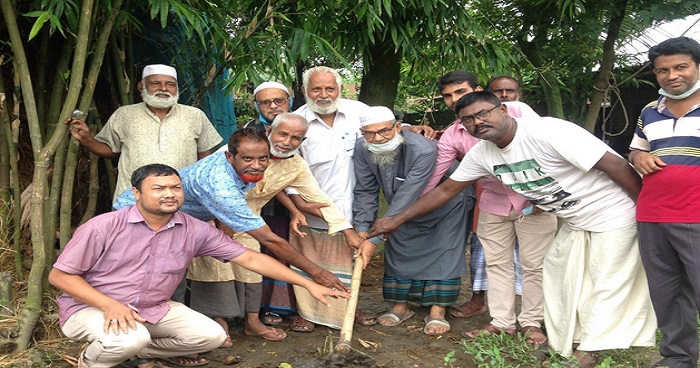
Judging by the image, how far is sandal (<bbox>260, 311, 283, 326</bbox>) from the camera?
14.3 ft

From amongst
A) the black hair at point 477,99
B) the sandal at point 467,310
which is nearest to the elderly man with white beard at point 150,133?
the black hair at point 477,99

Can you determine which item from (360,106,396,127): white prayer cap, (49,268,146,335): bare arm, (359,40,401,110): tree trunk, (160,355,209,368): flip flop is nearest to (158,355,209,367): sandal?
(160,355,209,368): flip flop

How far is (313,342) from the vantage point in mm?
4098

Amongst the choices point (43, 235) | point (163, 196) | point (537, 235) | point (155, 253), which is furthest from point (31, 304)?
point (537, 235)

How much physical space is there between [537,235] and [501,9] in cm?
333

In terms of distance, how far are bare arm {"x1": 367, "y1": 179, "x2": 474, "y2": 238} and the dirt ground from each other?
2.30ft

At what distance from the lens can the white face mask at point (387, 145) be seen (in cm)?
394

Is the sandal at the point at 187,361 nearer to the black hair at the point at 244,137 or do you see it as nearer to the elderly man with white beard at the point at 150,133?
the elderly man with white beard at the point at 150,133

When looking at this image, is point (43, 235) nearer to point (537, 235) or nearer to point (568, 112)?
point (537, 235)

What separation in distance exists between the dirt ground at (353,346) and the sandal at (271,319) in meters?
0.07

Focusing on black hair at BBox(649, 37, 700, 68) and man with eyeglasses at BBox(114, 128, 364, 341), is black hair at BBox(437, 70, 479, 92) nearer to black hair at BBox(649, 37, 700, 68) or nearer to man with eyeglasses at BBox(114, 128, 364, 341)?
man with eyeglasses at BBox(114, 128, 364, 341)

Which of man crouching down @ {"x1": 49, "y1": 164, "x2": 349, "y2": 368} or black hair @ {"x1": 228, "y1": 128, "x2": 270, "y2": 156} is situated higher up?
black hair @ {"x1": 228, "y1": 128, "x2": 270, "y2": 156}

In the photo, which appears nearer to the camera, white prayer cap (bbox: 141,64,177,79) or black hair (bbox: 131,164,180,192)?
black hair (bbox: 131,164,180,192)

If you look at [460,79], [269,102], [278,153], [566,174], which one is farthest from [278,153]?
[566,174]
